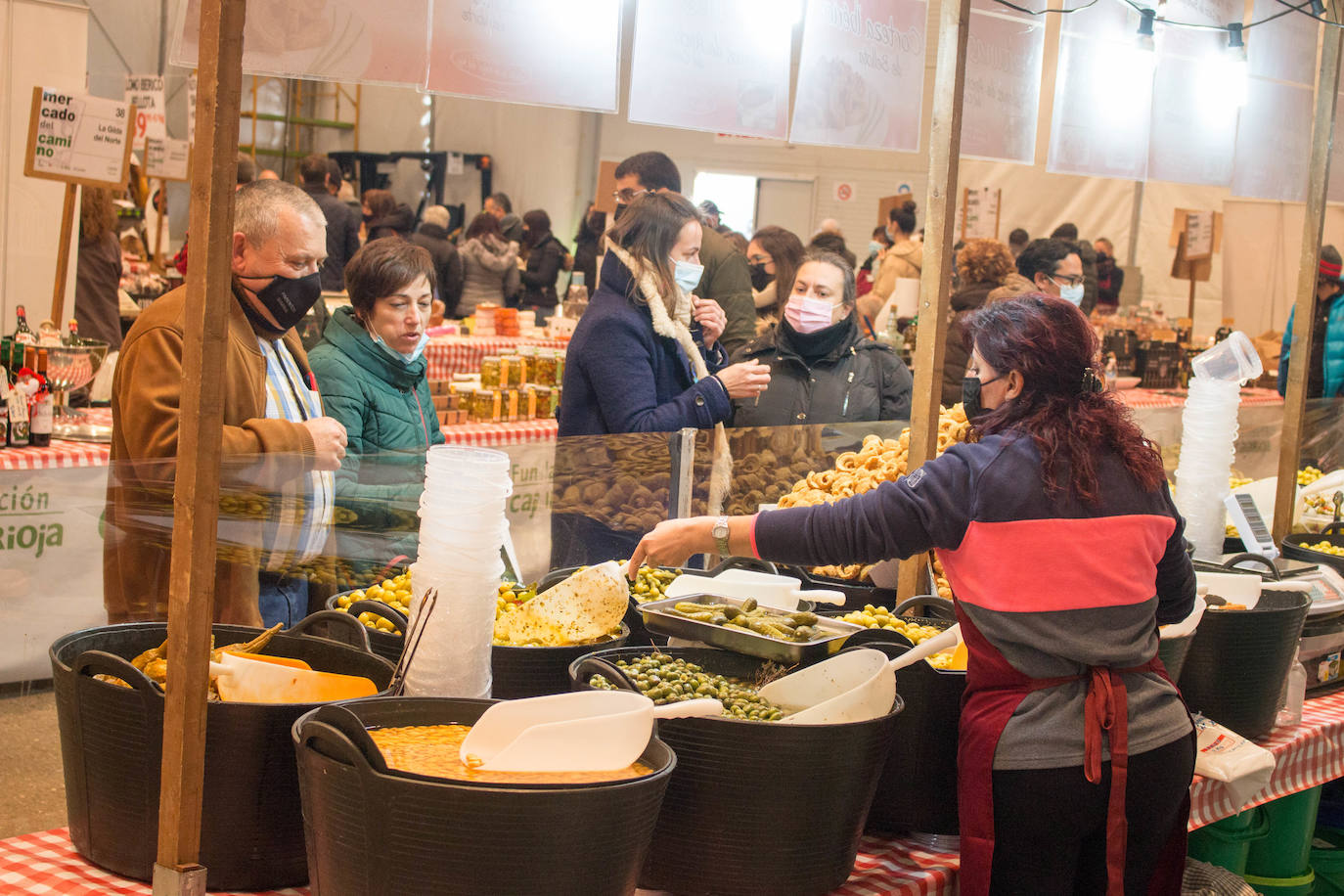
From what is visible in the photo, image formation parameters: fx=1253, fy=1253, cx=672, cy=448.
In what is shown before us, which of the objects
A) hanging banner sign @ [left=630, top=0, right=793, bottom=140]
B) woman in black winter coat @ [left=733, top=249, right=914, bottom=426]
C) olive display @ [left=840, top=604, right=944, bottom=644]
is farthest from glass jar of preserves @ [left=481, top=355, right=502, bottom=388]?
olive display @ [left=840, top=604, right=944, bottom=644]

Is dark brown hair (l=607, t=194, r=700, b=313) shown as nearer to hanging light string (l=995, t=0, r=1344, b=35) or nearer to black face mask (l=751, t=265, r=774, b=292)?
hanging light string (l=995, t=0, r=1344, b=35)

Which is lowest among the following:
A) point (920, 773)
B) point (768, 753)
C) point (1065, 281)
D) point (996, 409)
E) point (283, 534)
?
point (920, 773)

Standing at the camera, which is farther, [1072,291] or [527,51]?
[1072,291]

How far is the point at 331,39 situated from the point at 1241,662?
96.7 inches

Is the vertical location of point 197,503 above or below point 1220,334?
below

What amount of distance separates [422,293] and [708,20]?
1.13 metres

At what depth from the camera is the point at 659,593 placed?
8.64ft

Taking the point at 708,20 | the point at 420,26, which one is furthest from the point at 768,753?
the point at 708,20

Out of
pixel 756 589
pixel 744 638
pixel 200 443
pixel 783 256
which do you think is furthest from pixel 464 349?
pixel 200 443

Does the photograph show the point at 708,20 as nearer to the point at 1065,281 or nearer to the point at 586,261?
the point at 1065,281

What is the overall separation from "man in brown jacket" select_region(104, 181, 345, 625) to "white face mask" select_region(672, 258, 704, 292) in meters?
1.19

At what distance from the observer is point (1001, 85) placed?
409cm

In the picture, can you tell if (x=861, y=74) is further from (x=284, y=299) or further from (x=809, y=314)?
(x=284, y=299)

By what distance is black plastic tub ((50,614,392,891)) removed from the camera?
166 cm
